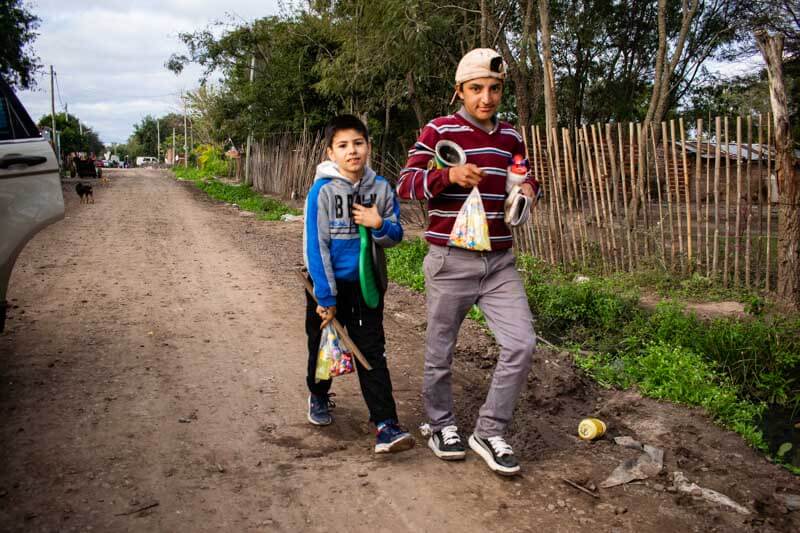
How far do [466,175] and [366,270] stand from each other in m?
0.77

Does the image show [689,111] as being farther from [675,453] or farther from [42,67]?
[42,67]

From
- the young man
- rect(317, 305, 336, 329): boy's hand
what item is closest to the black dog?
rect(317, 305, 336, 329): boy's hand

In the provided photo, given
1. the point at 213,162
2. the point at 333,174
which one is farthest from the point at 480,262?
the point at 213,162

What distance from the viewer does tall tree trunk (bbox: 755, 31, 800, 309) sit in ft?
20.2

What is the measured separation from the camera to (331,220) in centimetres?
344

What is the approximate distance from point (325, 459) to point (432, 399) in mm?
629

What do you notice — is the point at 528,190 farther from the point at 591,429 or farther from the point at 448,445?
the point at 591,429

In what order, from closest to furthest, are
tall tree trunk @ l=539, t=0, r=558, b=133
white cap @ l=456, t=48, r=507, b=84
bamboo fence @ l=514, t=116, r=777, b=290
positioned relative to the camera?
1. white cap @ l=456, t=48, r=507, b=84
2. bamboo fence @ l=514, t=116, r=777, b=290
3. tall tree trunk @ l=539, t=0, r=558, b=133

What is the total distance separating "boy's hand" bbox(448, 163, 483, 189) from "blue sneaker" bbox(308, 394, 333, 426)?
154cm

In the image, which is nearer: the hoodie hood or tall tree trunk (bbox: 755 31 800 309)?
the hoodie hood

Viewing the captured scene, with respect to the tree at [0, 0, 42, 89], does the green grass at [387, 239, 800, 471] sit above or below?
below

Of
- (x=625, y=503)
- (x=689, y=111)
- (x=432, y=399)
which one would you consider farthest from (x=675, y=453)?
(x=689, y=111)

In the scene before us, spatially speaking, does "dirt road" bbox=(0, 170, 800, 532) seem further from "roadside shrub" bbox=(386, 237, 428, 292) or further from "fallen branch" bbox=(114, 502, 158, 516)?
"roadside shrub" bbox=(386, 237, 428, 292)

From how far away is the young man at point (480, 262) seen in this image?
3.21m
